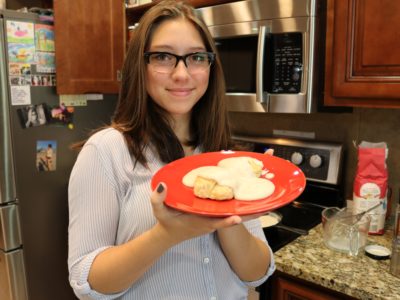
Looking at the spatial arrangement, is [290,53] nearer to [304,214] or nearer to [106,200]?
[304,214]

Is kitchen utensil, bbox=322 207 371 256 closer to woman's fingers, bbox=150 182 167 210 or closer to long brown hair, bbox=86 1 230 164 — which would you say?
long brown hair, bbox=86 1 230 164

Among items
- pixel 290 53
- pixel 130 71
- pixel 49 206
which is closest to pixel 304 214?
pixel 290 53

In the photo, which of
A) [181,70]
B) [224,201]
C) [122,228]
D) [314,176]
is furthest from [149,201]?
[314,176]

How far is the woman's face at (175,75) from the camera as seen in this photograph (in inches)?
34.4

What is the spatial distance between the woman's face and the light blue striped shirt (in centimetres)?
13

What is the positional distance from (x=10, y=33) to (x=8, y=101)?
0.32m

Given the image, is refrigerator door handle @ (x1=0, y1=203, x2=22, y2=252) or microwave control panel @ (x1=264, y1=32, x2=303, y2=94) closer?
microwave control panel @ (x1=264, y1=32, x2=303, y2=94)

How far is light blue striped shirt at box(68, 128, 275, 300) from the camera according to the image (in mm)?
793

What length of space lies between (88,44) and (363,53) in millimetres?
1311

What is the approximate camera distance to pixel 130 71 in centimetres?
91

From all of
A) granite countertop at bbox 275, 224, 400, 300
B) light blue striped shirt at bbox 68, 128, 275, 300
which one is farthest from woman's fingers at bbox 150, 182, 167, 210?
granite countertop at bbox 275, 224, 400, 300

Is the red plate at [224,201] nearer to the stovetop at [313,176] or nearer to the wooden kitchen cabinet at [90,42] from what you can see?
the stovetop at [313,176]

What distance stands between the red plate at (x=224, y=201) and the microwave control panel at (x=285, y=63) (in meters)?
0.64

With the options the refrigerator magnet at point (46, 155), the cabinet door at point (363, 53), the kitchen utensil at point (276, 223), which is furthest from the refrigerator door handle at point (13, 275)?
the cabinet door at point (363, 53)
